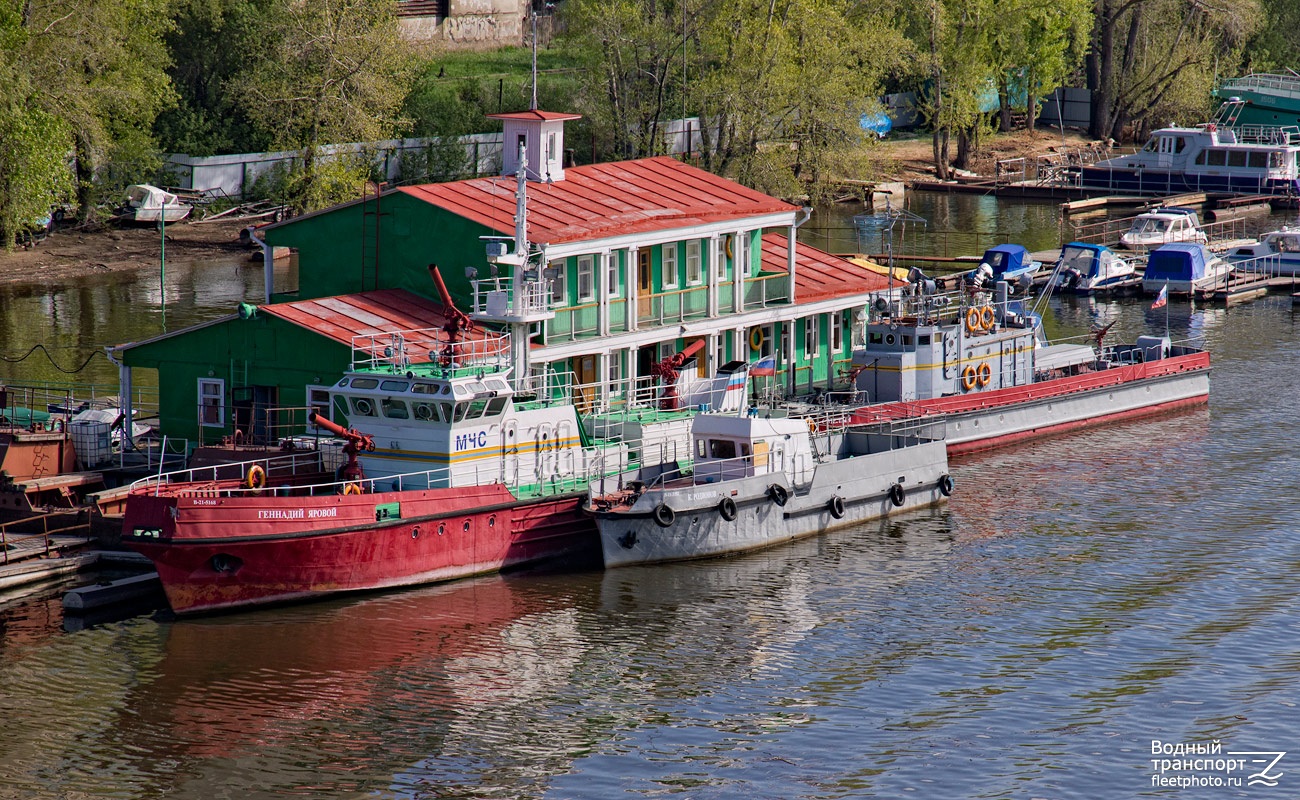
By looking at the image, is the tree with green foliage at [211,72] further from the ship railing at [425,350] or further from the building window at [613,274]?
the ship railing at [425,350]

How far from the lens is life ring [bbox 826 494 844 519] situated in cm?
4359

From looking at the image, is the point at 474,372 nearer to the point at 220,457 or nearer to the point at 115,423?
the point at 220,457

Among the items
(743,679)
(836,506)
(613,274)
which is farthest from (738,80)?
(743,679)

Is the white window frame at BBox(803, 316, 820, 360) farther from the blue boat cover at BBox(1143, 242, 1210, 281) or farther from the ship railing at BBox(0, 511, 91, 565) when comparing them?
the blue boat cover at BBox(1143, 242, 1210, 281)

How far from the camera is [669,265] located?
4997 cm

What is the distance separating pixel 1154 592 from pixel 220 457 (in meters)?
21.8

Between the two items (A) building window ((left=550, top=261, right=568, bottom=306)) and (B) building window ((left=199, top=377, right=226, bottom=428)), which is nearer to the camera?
(B) building window ((left=199, top=377, right=226, bottom=428))

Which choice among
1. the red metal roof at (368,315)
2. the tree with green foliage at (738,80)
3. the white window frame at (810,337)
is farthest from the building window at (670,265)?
the tree with green foliage at (738,80)

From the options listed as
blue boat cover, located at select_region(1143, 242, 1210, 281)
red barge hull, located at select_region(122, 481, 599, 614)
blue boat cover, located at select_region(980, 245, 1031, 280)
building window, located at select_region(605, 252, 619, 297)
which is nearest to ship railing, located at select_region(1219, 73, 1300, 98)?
blue boat cover, located at select_region(1143, 242, 1210, 281)

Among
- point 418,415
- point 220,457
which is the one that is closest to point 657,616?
point 418,415

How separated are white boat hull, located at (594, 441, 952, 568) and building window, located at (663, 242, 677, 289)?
8.45m

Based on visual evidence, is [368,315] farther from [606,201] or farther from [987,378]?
[987,378]

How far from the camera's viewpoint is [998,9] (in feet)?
356

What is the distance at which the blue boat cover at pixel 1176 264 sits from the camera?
78250 millimetres
